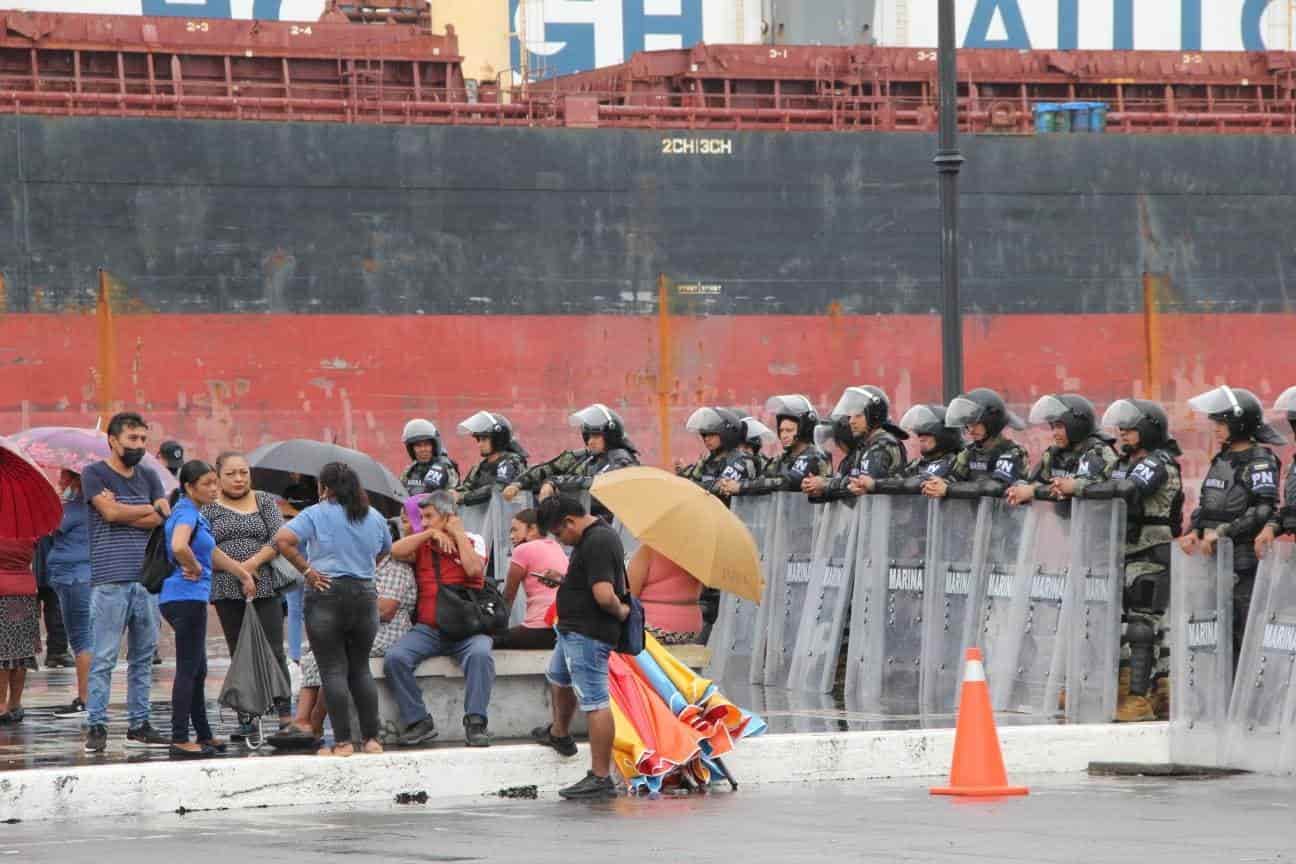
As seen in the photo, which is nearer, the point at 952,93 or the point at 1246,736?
the point at 1246,736

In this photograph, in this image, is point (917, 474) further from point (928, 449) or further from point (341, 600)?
point (341, 600)

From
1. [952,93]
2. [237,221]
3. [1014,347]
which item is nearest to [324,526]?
[952,93]

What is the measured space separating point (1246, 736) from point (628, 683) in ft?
9.26

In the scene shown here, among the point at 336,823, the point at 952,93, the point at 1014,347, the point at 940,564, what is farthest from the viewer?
the point at 1014,347

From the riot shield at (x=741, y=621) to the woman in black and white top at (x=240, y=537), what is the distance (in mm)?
4305

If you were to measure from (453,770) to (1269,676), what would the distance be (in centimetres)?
362

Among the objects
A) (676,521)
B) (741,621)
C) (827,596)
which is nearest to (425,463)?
(741,621)

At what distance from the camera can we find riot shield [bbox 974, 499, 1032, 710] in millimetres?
12039

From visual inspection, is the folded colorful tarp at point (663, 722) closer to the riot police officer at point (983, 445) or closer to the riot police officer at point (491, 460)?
the riot police officer at point (983, 445)

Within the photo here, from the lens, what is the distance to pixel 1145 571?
1151 centimetres

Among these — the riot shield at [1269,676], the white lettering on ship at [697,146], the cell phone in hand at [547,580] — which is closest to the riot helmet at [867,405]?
the cell phone in hand at [547,580]

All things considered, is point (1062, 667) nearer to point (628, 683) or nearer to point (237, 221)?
point (628, 683)

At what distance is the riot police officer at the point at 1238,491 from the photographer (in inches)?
419

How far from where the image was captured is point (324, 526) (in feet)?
31.8
